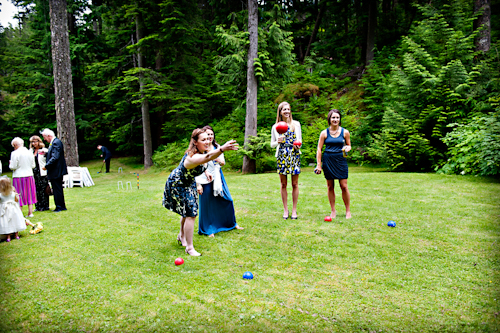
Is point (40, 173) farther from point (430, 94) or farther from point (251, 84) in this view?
point (430, 94)

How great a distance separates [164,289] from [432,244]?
4009 mm

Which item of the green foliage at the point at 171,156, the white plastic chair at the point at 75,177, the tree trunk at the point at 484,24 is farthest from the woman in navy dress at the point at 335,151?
the green foliage at the point at 171,156

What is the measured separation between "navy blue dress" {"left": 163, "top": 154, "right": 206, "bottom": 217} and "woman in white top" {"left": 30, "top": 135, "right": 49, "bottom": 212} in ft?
18.0

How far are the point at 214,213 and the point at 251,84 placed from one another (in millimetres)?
10362

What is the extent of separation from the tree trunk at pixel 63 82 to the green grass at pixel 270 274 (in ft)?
25.7

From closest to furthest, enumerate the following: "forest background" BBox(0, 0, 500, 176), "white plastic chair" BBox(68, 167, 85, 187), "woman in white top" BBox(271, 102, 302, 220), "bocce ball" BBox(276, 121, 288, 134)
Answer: "bocce ball" BBox(276, 121, 288, 134)
"woman in white top" BBox(271, 102, 302, 220)
"forest background" BBox(0, 0, 500, 176)
"white plastic chair" BBox(68, 167, 85, 187)

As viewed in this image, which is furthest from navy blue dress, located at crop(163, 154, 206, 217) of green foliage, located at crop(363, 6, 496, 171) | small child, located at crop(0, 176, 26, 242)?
green foliage, located at crop(363, 6, 496, 171)

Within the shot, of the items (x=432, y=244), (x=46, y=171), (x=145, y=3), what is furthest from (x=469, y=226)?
(x=145, y=3)

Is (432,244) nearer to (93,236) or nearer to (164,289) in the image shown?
(164,289)

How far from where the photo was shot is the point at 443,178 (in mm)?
9562

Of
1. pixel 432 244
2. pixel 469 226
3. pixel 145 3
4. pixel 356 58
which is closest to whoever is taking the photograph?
pixel 432 244

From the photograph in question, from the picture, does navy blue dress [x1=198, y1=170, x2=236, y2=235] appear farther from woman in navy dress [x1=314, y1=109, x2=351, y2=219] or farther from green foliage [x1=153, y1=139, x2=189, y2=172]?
green foliage [x1=153, y1=139, x2=189, y2=172]

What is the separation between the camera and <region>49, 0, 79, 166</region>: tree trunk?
44.2ft

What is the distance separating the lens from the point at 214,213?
18.8 ft
